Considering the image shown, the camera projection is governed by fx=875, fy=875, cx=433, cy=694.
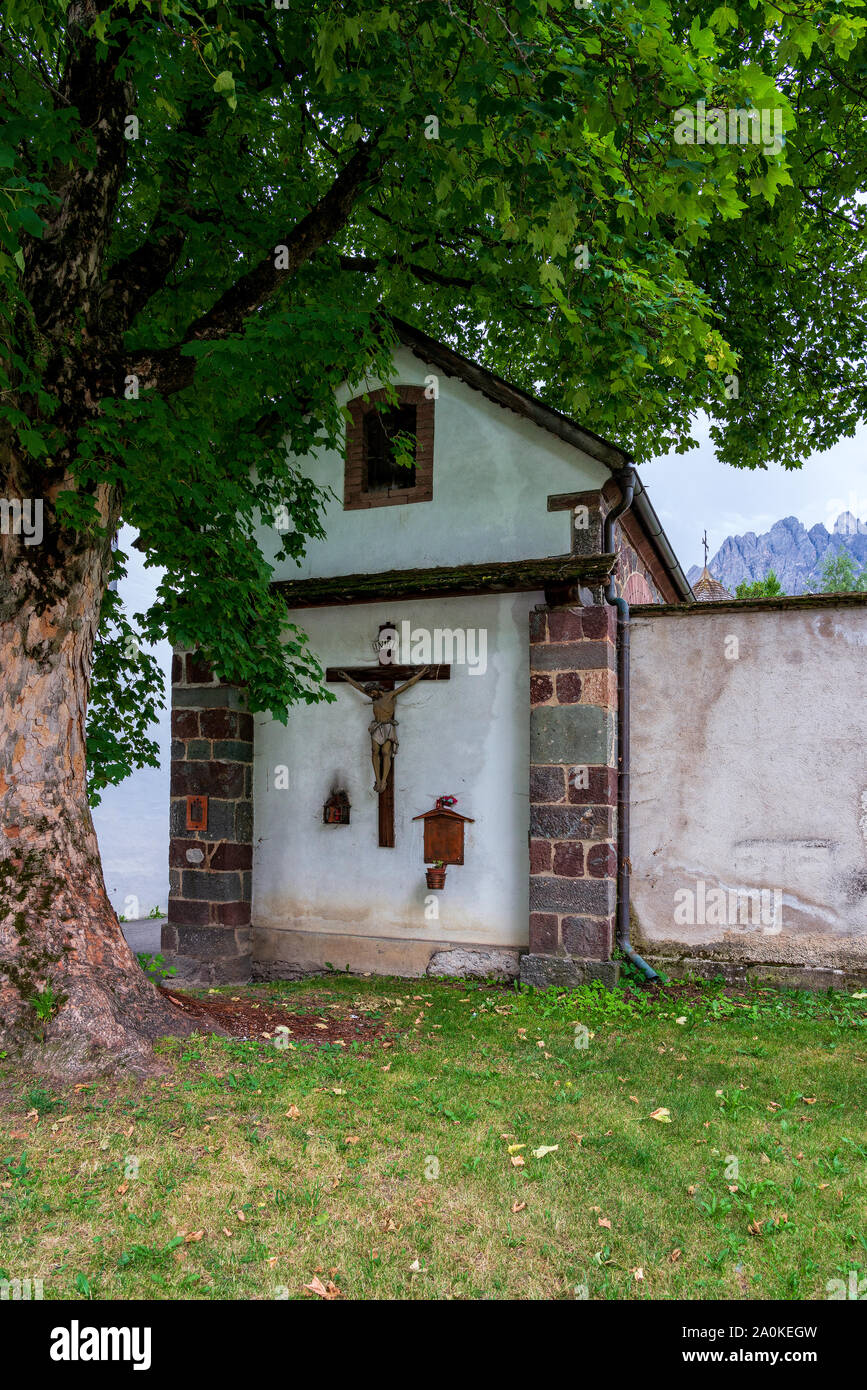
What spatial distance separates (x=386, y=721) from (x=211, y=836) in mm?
2230

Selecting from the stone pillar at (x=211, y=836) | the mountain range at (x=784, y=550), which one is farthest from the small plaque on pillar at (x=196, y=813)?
the mountain range at (x=784, y=550)

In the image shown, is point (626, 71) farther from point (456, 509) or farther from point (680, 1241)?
point (680, 1241)

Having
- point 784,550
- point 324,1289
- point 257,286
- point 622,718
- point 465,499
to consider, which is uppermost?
point 784,550

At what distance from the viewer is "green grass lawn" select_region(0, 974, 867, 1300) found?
3182 millimetres

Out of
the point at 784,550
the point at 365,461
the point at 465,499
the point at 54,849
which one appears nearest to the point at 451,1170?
the point at 54,849

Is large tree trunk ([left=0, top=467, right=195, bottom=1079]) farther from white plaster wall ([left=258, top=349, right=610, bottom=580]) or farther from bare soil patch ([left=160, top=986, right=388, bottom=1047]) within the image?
white plaster wall ([left=258, top=349, right=610, bottom=580])

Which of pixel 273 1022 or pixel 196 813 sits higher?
pixel 196 813

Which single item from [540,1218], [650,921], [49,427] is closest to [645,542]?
[650,921]

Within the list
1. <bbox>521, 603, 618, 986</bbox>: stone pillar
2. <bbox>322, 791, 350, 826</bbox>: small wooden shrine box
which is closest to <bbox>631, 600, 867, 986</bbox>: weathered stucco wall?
<bbox>521, 603, 618, 986</bbox>: stone pillar

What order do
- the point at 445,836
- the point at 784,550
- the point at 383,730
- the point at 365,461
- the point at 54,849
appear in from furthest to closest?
the point at 784,550
the point at 365,461
the point at 383,730
the point at 445,836
the point at 54,849

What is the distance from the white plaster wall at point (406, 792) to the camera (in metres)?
8.05

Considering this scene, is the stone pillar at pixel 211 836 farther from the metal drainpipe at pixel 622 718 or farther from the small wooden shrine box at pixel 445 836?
the metal drainpipe at pixel 622 718

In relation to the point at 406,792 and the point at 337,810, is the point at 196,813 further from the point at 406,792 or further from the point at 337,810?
the point at 406,792

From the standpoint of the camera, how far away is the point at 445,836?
819 centimetres
